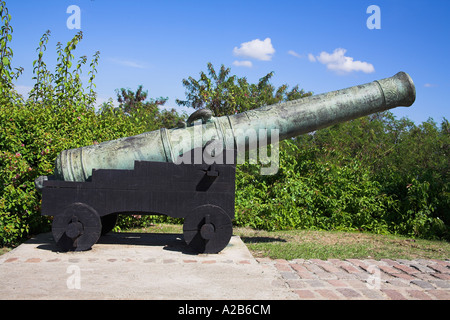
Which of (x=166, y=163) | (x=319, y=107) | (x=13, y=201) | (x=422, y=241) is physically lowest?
(x=422, y=241)

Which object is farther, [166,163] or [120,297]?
[166,163]

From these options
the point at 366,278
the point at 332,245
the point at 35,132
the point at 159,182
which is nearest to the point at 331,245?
the point at 332,245

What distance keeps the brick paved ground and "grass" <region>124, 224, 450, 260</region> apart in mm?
466

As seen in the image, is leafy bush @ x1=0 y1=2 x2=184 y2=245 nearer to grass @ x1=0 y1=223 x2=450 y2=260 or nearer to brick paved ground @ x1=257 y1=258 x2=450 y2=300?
grass @ x1=0 y1=223 x2=450 y2=260

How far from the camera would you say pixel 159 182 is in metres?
4.73

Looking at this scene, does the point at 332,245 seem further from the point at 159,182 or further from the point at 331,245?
the point at 159,182

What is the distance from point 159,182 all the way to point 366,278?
2.19 m

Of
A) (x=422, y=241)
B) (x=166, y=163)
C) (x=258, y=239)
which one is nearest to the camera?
(x=166, y=163)

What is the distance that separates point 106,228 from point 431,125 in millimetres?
9063

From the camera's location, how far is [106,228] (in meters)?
5.76

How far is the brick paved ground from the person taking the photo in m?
3.68

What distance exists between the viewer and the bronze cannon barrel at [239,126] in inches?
190
